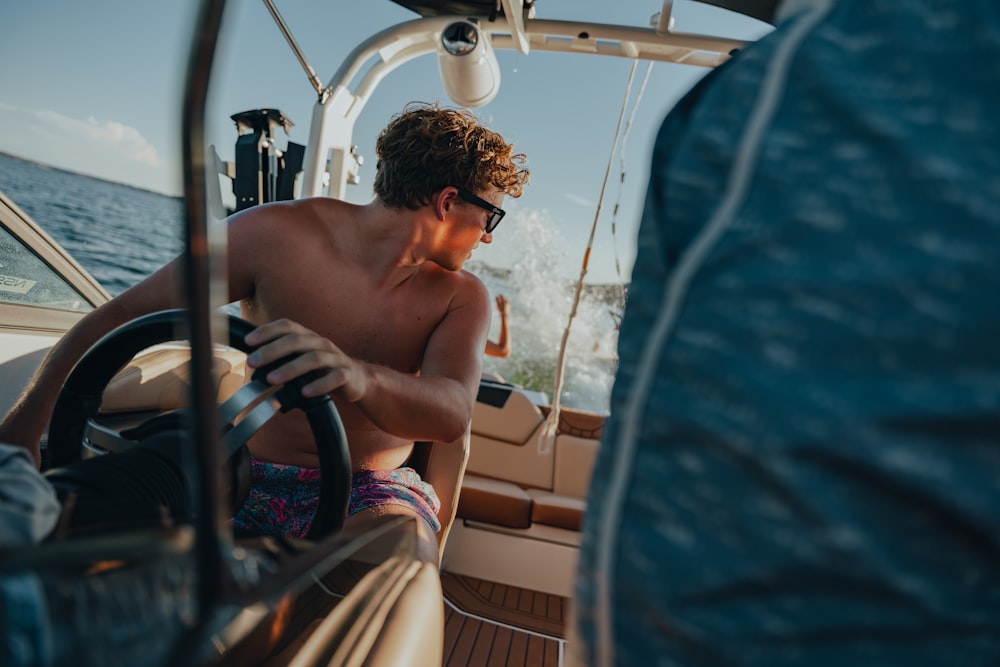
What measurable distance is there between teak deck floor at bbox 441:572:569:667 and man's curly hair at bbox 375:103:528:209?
1.69 m

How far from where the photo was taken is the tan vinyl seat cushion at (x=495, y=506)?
3.21m

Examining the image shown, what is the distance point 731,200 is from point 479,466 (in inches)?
132

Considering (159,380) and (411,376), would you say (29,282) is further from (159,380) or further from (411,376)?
(411,376)

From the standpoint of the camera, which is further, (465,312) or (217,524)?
(465,312)

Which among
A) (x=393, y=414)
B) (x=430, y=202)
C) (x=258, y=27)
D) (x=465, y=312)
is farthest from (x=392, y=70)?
(x=393, y=414)

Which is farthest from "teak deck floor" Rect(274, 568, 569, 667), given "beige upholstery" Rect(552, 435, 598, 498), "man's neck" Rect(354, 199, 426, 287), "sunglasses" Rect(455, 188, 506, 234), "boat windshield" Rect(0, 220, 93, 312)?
"boat windshield" Rect(0, 220, 93, 312)

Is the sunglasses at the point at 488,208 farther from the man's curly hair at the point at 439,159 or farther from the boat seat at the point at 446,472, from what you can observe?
the boat seat at the point at 446,472

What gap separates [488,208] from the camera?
5.48 ft

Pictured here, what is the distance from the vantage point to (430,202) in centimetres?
164

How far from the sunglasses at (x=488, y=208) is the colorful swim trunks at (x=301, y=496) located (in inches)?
27.0

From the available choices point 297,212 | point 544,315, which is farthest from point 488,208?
point 544,315

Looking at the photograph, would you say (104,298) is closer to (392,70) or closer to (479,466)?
(392,70)

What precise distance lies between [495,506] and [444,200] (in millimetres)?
2010

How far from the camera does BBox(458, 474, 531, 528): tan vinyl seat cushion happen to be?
3.21 m
